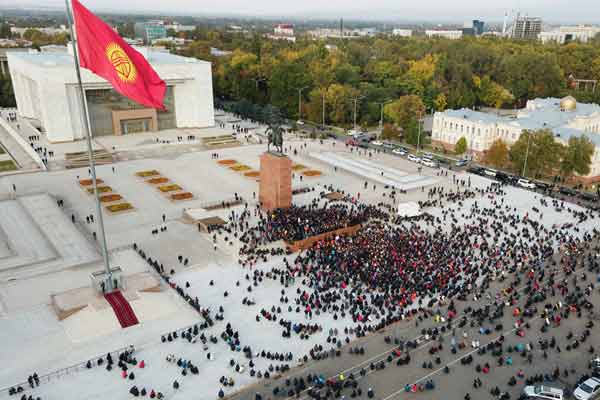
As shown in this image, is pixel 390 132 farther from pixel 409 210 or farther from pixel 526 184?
pixel 409 210

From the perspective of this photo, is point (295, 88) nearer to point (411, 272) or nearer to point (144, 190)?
point (144, 190)

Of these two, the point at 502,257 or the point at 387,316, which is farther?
the point at 502,257

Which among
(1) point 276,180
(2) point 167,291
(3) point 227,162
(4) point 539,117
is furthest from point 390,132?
(2) point 167,291

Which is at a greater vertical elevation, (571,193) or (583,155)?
(583,155)

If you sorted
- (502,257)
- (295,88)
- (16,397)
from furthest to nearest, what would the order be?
(295,88) → (502,257) → (16,397)

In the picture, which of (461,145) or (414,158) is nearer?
(414,158)

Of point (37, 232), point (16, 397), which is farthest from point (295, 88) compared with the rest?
point (16, 397)

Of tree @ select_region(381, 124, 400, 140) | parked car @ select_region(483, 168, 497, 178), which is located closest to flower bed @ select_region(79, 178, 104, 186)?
tree @ select_region(381, 124, 400, 140)

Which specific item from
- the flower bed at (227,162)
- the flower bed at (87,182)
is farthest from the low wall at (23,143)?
the flower bed at (227,162)
